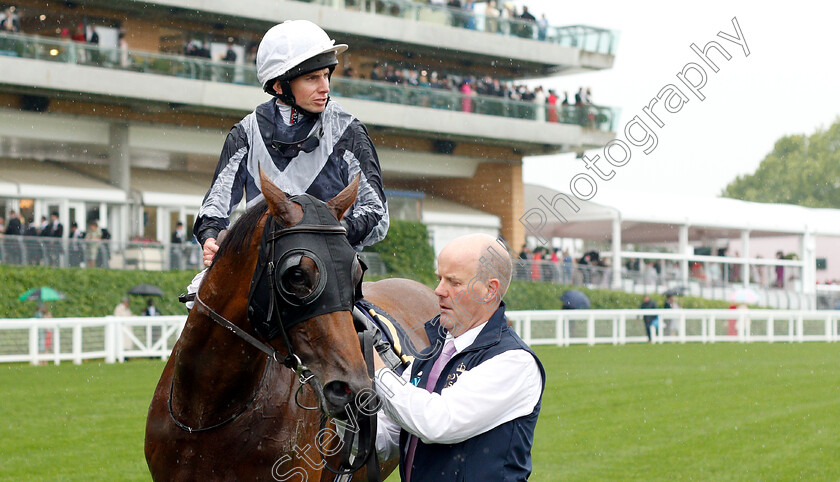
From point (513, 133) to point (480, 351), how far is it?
28137mm

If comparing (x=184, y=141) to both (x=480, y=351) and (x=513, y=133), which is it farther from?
(x=480, y=351)

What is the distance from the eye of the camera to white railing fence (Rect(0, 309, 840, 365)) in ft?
46.4

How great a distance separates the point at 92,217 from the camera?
23.2m

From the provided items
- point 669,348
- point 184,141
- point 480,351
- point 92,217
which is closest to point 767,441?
point 480,351

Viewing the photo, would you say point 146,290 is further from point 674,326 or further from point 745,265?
point 745,265

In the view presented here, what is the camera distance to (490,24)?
30.8m

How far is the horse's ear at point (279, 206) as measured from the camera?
2631 mm

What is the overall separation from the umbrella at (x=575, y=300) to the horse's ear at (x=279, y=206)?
68.0ft

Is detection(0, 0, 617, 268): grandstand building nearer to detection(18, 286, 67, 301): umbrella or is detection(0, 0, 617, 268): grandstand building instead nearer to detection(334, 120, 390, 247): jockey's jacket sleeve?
detection(18, 286, 67, 301): umbrella

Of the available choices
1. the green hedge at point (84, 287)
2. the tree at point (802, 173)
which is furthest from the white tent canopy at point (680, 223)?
the tree at point (802, 173)

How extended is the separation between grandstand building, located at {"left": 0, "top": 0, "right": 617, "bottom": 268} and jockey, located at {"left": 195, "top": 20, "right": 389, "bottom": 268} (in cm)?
1655

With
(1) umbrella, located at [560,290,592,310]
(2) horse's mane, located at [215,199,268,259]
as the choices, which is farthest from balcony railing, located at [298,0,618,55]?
(2) horse's mane, located at [215,199,268,259]

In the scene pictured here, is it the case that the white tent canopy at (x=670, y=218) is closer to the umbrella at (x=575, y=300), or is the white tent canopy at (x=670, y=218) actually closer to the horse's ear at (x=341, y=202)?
the umbrella at (x=575, y=300)

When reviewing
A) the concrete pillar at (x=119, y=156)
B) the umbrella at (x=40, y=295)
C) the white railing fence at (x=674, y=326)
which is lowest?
the white railing fence at (x=674, y=326)
